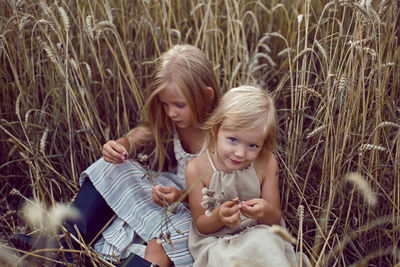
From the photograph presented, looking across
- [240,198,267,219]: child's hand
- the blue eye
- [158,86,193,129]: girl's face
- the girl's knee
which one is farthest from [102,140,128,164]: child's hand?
[240,198,267,219]: child's hand

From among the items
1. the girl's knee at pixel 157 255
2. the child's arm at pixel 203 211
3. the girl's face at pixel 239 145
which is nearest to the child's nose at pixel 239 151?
the girl's face at pixel 239 145

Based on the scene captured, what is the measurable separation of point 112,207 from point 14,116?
30.3 inches

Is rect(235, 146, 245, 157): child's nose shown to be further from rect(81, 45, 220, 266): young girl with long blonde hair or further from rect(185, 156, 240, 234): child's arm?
rect(81, 45, 220, 266): young girl with long blonde hair

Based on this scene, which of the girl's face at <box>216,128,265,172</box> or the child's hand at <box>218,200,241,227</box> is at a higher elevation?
the girl's face at <box>216,128,265,172</box>

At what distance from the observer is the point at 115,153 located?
1778 millimetres

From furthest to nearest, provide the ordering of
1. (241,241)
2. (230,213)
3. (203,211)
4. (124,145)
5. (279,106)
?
(279,106) → (124,145) → (203,211) → (241,241) → (230,213)

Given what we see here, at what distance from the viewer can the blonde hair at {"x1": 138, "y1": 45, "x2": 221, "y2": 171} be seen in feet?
5.79

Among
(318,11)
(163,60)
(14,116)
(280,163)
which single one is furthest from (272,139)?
(14,116)

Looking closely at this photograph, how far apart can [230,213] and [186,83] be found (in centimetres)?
64

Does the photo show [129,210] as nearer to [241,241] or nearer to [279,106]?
[241,241]

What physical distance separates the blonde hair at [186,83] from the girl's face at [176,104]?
0.05 feet

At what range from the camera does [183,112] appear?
70.4 inches

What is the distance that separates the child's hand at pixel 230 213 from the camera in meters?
1.37

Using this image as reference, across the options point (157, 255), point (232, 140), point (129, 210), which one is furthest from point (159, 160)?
point (232, 140)
